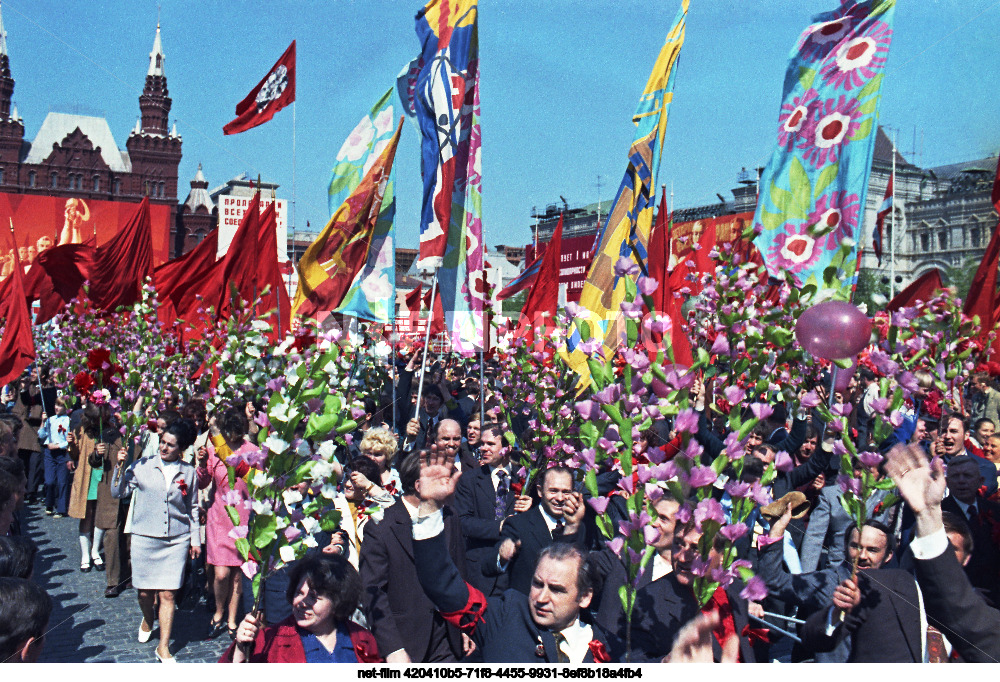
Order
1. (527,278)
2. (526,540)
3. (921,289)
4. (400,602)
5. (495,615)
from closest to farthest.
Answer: (495,615), (400,602), (526,540), (921,289), (527,278)

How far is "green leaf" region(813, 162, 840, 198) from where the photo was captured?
702 cm

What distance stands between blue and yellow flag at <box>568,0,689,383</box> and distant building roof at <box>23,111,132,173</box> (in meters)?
55.6

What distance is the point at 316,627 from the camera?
3.13 meters

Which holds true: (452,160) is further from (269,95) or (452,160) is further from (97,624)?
(97,624)

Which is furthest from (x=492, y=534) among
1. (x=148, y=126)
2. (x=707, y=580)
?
(x=148, y=126)

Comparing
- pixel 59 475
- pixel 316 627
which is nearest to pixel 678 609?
pixel 316 627

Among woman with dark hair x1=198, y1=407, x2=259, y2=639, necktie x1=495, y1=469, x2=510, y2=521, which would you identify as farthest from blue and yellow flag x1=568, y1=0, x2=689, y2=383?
woman with dark hair x1=198, y1=407, x2=259, y2=639

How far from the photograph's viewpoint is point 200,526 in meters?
6.16

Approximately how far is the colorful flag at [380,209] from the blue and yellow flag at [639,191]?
204 cm

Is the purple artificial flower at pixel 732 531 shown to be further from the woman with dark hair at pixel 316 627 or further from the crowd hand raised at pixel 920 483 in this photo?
the woman with dark hair at pixel 316 627

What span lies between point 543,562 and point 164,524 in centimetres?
354

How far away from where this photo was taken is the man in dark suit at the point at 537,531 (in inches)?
160

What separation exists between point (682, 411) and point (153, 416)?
605cm

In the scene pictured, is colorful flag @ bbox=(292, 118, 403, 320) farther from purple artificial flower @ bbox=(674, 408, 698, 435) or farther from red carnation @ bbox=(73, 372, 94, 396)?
purple artificial flower @ bbox=(674, 408, 698, 435)
